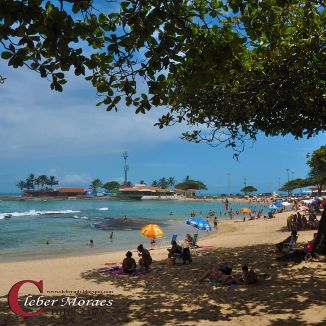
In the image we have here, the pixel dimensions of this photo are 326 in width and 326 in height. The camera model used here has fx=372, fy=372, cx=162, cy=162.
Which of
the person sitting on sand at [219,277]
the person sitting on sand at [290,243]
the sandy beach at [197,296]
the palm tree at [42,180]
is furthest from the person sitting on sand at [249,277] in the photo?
the palm tree at [42,180]

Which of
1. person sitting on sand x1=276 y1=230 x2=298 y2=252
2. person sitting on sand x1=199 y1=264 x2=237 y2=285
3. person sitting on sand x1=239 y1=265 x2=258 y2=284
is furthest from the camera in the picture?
person sitting on sand x1=276 y1=230 x2=298 y2=252

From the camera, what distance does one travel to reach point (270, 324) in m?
6.11

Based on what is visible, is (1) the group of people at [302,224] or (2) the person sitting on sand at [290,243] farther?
(1) the group of people at [302,224]

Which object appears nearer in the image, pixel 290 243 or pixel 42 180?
pixel 290 243

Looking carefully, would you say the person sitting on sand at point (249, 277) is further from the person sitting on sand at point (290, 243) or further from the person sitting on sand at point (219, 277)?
the person sitting on sand at point (290, 243)

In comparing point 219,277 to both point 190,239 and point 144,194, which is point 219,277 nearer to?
point 190,239

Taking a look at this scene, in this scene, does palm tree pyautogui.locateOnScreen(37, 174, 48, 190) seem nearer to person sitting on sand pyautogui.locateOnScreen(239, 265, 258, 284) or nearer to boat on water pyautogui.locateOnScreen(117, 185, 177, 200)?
boat on water pyautogui.locateOnScreen(117, 185, 177, 200)

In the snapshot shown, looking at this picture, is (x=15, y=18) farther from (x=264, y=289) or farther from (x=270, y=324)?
(x=264, y=289)

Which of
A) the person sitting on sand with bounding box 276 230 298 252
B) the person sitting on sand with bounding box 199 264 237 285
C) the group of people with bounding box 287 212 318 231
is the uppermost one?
the person sitting on sand with bounding box 276 230 298 252

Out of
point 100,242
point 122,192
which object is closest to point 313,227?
point 100,242

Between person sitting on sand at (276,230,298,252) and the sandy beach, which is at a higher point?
person sitting on sand at (276,230,298,252)

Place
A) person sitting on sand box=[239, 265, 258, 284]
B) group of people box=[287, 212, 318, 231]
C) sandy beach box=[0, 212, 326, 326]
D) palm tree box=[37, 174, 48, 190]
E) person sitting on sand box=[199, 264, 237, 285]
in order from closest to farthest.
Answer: sandy beach box=[0, 212, 326, 326], person sitting on sand box=[239, 265, 258, 284], person sitting on sand box=[199, 264, 237, 285], group of people box=[287, 212, 318, 231], palm tree box=[37, 174, 48, 190]

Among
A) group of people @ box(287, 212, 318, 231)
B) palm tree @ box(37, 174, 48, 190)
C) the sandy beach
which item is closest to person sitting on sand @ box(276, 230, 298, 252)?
the sandy beach

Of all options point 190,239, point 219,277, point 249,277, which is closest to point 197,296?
point 219,277
